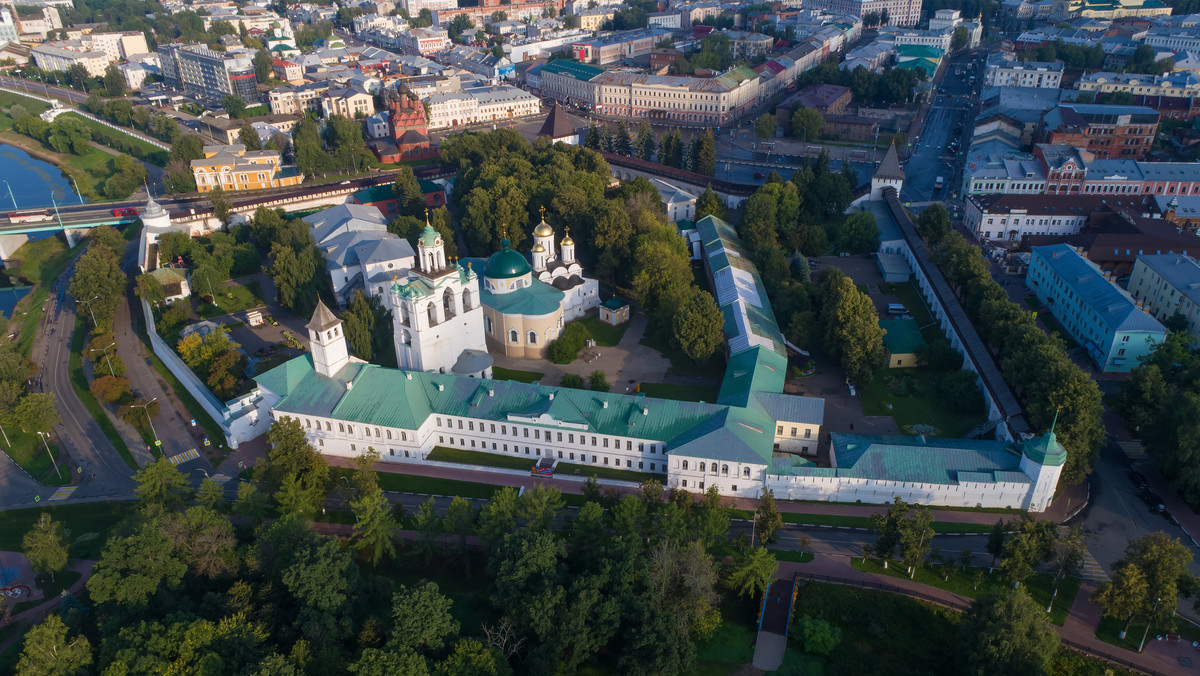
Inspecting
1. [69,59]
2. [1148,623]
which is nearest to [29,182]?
[69,59]

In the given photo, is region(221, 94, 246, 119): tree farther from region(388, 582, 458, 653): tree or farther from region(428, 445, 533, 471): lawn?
region(388, 582, 458, 653): tree

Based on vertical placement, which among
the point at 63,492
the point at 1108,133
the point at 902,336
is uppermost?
the point at 1108,133

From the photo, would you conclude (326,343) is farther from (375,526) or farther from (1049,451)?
(1049,451)

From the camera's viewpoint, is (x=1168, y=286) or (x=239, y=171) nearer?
(x=1168, y=286)

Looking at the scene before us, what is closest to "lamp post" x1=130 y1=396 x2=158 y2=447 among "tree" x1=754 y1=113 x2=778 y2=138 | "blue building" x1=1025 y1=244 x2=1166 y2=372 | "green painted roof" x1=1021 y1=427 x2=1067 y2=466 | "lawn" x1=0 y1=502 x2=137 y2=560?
"lawn" x1=0 y1=502 x2=137 y2=560

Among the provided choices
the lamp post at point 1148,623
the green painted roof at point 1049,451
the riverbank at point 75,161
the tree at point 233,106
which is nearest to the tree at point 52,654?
the lamp post at point 1148,623

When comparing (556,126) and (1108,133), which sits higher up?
(1108,133)
